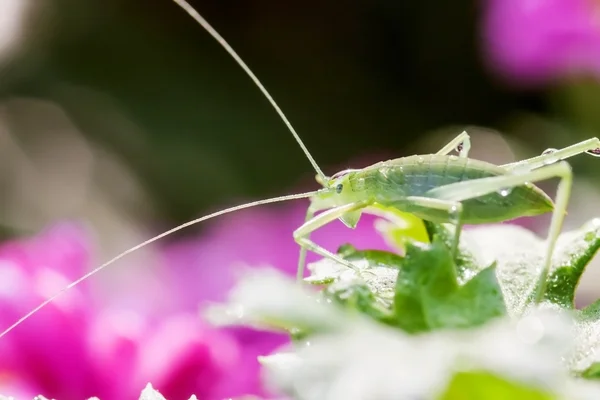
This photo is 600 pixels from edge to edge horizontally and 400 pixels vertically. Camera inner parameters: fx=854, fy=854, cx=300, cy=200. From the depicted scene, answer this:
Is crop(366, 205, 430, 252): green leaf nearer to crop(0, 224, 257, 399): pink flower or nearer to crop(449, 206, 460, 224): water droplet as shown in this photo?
crop(449, 206, 460, 224): water droplet

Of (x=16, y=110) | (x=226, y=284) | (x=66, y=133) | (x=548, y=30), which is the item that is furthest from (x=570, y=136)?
(x=16, y=110)

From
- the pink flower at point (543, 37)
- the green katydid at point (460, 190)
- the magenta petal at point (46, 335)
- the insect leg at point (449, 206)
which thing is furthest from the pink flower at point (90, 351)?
the pink flower at point (543, 37)

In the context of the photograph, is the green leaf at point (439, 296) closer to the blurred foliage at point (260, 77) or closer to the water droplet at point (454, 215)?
the water droplet at point (454, 215)

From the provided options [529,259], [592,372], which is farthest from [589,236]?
[592,372]

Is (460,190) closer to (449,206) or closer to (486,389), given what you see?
(449,206)

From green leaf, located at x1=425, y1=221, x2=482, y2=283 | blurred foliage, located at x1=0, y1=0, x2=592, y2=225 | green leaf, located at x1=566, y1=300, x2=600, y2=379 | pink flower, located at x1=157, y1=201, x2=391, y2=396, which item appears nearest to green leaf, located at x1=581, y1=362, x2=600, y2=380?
green leaf, located at x1=566, y1=300, x2=600, y2=379

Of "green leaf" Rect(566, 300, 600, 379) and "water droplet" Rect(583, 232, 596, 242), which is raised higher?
"water droplet" Rect(583, 232, 596, 242)

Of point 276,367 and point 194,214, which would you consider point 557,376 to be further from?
point 194,214
